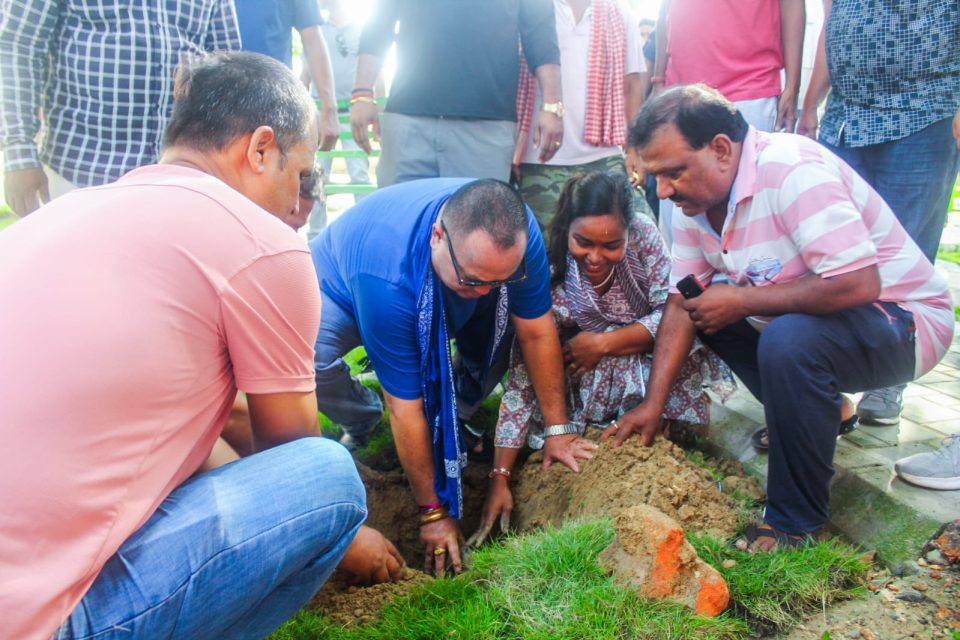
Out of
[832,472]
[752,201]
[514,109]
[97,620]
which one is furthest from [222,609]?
[514,109]

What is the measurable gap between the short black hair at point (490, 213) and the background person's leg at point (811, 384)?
0.94 m

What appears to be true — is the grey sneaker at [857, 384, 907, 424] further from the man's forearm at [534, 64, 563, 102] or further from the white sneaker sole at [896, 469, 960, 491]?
the man's forearm at [534, 64, 563, 102]

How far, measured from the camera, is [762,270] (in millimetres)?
2793

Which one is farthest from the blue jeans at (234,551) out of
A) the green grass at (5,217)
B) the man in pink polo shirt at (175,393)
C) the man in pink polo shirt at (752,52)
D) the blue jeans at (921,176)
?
the green grass at (5,217)

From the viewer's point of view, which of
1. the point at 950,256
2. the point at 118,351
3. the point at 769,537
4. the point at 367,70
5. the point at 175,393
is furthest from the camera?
the point at 950,256

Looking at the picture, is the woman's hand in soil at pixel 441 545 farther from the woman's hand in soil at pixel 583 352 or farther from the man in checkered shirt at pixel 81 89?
the man in checkered shirt at pixel 81 89

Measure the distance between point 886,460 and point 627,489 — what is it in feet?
3.44

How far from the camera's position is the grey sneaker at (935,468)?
2.71 meters

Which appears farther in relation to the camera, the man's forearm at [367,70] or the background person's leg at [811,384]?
the man's forearm at [367,70]

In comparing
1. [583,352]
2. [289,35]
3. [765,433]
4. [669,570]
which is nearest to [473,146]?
[289,35]

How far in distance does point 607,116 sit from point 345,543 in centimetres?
307

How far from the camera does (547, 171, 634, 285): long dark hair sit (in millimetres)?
3266

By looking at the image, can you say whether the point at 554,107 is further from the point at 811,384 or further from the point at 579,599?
the point at 579,599

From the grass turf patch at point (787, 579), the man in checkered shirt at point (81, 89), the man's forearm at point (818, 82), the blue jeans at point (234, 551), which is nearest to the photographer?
the blue jeans at point (234, 551)
